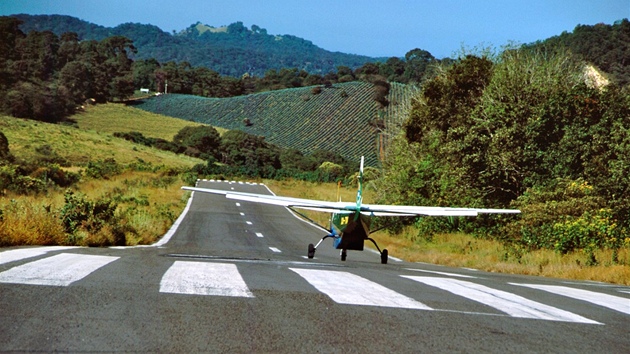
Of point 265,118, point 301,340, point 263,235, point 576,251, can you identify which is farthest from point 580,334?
point 265,118

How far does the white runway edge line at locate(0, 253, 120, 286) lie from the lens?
26.1ft

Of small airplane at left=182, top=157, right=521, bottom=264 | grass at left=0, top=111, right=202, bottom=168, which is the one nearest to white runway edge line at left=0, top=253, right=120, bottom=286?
small airplane at left=182, top=157, right=521, bottom=264

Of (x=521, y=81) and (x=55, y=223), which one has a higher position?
(x=521, y=81)

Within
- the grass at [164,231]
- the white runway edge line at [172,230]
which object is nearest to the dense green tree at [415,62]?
the grass at [164,231]

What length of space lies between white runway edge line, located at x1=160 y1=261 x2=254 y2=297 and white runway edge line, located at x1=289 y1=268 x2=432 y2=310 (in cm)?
96

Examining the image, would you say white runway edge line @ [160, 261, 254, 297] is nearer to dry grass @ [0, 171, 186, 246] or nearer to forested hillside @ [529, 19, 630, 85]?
dry grass @ [0, 171, 186, 246]

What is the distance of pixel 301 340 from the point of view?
597cm

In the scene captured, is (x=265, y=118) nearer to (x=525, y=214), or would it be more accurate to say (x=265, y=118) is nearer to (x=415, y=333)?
(x=525, y=214)

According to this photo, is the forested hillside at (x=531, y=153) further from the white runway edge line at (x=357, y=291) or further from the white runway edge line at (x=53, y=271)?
the white runway edge line at (x=53, y=271)

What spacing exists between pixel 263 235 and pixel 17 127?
75.0m

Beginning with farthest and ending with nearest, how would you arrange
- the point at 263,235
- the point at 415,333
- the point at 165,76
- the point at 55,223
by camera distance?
the point at 165,76 → the point at 263,235 → the point at 55,223 → the point at 415,333

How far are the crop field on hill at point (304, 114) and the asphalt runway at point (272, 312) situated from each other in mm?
103959

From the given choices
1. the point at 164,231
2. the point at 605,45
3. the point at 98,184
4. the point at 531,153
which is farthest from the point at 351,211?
the point at 605,45

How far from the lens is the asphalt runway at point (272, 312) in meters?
5.80
